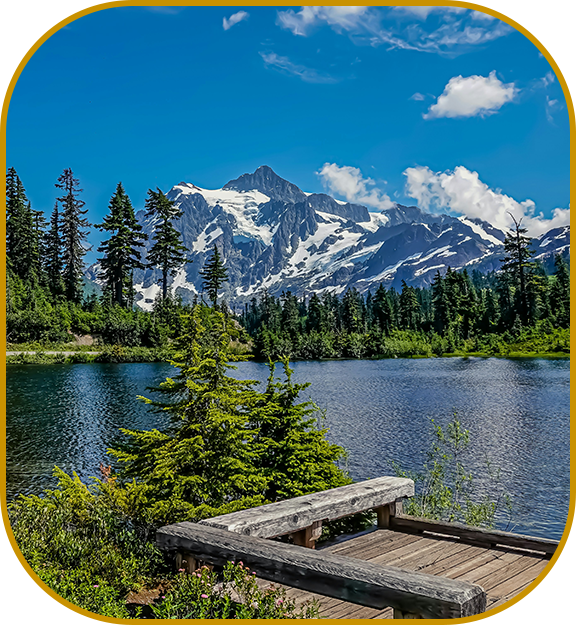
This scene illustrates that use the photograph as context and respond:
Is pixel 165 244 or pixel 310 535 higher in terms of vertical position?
pixel 165 244

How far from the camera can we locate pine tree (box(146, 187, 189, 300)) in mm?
19297

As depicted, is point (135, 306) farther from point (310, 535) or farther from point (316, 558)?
point (316, 558)

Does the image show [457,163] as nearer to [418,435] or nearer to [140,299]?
[418,435]

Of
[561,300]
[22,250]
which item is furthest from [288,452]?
[561,300]

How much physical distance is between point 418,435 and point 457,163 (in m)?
11.5

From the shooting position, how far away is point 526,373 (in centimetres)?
3089

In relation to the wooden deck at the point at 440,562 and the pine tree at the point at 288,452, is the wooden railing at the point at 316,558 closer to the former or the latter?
the wooden deck at the point at 440,562

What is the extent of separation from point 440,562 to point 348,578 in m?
2.30

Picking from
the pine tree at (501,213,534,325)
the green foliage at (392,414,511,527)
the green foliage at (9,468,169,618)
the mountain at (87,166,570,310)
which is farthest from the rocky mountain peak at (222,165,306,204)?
the pine tree at (501,213,534,325)

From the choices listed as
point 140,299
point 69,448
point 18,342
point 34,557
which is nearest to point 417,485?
point 34,557

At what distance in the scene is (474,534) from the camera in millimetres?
5156

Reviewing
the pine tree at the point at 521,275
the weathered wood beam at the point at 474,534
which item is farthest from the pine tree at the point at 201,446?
the pine tree at the point at 521,275

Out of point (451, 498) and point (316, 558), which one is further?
point (451, 498)

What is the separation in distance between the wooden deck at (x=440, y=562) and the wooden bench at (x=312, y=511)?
1.28ft
